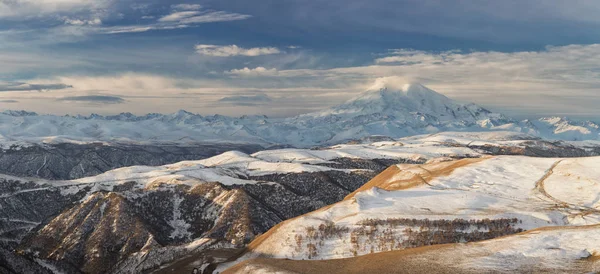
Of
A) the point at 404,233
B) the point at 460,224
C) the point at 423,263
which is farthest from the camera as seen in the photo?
the point at 460,224

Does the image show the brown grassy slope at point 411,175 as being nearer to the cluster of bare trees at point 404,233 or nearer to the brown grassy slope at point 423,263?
the cluster of bare trees at point 404,233

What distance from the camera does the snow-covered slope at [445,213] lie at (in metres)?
85.2

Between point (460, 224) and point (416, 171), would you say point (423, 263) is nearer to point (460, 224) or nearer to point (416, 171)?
point (460, 224)

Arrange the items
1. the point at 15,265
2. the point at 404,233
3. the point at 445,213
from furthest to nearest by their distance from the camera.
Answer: the point at 15,265, the point at 445,213, the point at 404,233

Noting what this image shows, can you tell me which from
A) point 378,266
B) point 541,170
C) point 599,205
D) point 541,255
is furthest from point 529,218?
point 541,170

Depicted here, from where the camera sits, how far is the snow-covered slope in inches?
3354

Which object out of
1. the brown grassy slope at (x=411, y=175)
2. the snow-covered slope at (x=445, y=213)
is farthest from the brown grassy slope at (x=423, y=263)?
the brown grassy slope at (x=411, y=175)

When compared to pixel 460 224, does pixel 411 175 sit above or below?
below

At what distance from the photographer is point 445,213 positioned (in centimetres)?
9331

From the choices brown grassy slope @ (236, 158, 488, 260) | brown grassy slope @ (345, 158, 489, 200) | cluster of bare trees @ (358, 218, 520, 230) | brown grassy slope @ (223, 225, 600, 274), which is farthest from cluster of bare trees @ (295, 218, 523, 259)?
brown grassy slope @ (236, 158, 488, 260)

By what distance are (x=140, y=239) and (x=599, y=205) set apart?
14755 centimetres

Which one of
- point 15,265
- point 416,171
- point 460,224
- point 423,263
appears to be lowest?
point 15,265

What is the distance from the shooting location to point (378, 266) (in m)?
64.1

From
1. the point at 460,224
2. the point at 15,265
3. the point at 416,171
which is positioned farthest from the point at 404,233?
the point at 15,265
